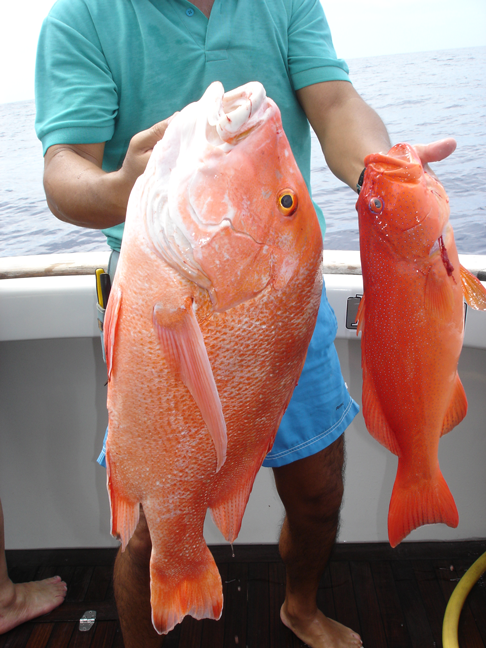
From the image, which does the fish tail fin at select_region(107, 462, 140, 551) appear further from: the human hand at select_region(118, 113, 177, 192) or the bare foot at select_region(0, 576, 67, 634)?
the bare foot at select_region(0, 576, 67, 634)

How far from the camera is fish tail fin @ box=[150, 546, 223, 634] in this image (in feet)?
3.22

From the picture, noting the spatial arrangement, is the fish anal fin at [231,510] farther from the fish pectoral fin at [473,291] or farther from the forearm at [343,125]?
Result: the forearm at [343,125]

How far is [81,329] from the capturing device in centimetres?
196

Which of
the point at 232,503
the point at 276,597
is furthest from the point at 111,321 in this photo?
the point at 276,597

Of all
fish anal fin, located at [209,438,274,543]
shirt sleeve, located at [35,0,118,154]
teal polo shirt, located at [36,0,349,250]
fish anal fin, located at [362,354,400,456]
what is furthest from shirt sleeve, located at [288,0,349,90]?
fish anal fin, located at [209,438,274,543]

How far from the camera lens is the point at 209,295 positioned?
2.52 feet

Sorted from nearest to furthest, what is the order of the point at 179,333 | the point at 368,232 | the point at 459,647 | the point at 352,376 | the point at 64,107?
the point at 179,333 < the point at 368,232 < the point at 64,107 < the point at 459,647 < the point at 352,376

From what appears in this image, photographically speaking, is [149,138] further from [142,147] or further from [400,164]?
[400,164]

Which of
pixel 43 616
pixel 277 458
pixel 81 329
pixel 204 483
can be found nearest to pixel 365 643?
pixel 277 458

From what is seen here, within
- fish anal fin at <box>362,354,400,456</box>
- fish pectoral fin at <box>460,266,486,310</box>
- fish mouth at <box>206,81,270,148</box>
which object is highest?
fish mouth at <box>206,81,270,148</box>

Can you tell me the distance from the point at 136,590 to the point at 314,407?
73cm

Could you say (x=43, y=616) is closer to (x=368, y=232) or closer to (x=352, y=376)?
(x=352, y=376)

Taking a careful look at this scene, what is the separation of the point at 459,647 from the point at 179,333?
1760mm

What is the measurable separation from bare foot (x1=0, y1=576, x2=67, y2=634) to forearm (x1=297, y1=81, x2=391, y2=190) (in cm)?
193
